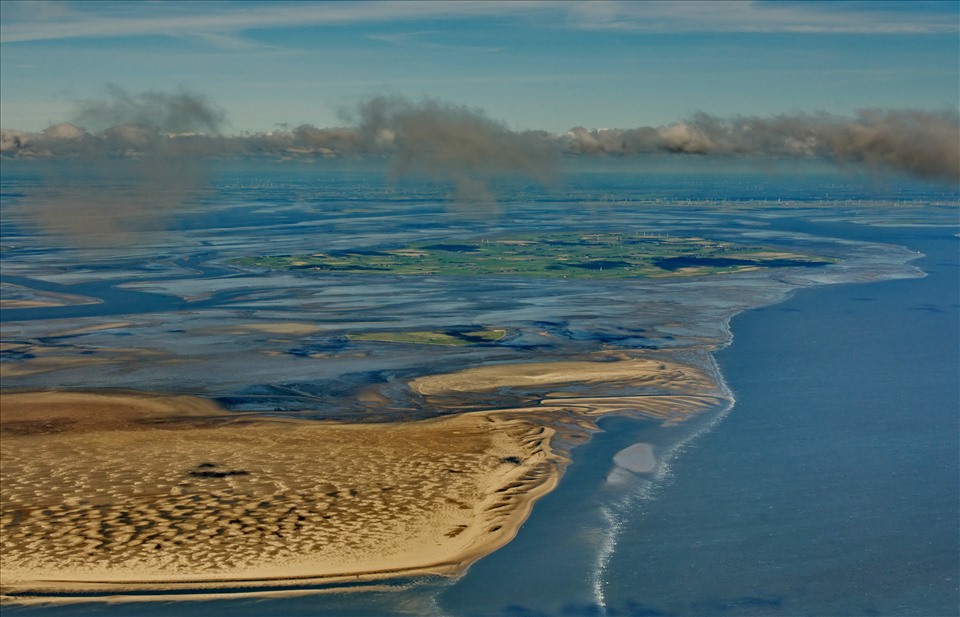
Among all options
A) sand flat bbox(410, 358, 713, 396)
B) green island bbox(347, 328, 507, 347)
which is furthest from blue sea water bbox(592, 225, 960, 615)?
green island bbox(347, 328, 507, 347)

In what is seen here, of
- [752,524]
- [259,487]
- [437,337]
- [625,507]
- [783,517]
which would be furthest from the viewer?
[437,337]

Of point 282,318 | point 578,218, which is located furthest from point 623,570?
point 578,218

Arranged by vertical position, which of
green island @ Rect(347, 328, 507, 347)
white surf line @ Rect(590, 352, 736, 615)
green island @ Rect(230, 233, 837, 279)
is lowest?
white surf line @ Rect(590, 352, 736, 615)

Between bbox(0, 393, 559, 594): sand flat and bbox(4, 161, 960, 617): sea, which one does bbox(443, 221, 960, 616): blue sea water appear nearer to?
bbox(4, 161, 960, 617): sea

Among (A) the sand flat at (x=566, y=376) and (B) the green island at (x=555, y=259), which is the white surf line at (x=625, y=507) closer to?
(A) the sand flat at (x=566, y=376)

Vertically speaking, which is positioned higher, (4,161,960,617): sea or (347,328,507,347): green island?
(347,328,507,347): green island

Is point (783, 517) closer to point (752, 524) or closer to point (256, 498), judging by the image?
point (752, 524)

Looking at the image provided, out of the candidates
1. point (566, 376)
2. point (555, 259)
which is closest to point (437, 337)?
point (566, 376)
